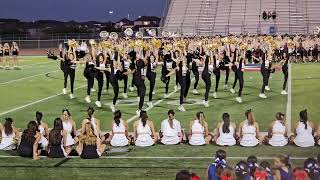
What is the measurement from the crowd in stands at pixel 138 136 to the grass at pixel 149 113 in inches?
9.1

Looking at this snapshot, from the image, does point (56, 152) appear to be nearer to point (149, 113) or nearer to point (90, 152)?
point (90, 152)

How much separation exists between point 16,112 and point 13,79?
1142 centimetres

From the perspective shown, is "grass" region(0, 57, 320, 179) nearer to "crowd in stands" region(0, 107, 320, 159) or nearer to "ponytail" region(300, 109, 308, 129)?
"crowd in stands" region(0, 107, 320, 159)

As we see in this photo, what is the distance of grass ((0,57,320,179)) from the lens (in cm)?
1027

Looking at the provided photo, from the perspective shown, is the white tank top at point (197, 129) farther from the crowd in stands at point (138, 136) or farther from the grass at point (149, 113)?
the grass at point (149, 113)

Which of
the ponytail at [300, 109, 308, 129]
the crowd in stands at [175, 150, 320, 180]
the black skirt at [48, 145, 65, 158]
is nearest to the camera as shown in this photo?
the crowd in stands at [175, 150, 320, 180]

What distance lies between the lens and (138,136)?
1235cm

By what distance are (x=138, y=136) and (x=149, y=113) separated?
415cm

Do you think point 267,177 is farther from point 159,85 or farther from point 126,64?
point 159,85

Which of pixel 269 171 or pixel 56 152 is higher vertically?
pixel 269 171

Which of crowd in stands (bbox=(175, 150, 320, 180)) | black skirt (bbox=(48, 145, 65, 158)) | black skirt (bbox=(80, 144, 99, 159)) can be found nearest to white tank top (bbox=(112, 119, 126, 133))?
black skirt (bbox=(80, 144, 99, 159))

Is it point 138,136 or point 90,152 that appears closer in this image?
point 90,152

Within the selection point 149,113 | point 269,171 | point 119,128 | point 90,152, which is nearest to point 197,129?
point 119,128

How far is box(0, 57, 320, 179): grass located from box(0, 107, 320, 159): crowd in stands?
0.23 metres
